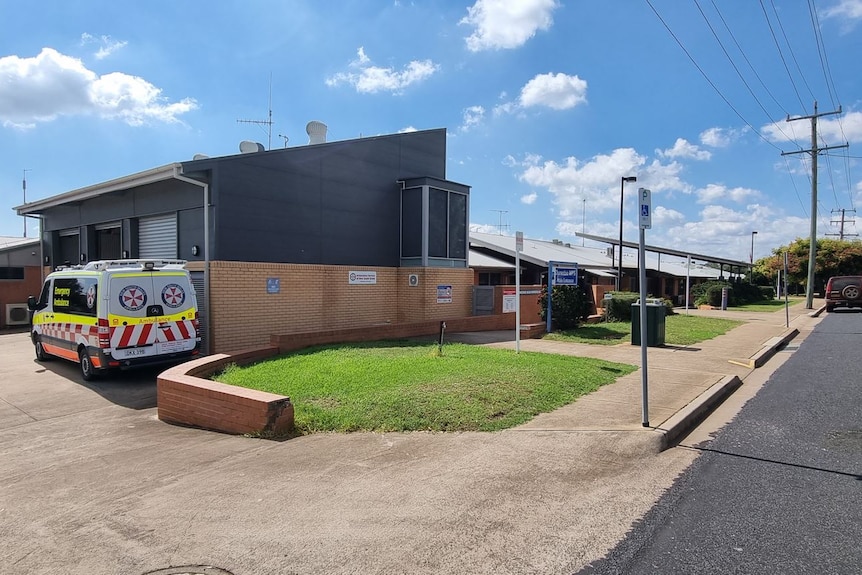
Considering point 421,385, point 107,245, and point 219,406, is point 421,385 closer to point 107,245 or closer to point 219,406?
point 219,406

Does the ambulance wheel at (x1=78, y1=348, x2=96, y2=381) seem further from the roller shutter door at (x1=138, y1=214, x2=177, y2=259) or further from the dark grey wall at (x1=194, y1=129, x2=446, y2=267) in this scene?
the roller shutter door at (x1=138, y1=214, x2=177, y2=259)

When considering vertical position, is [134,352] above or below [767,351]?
above

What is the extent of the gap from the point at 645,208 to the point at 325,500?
4615 millimetres

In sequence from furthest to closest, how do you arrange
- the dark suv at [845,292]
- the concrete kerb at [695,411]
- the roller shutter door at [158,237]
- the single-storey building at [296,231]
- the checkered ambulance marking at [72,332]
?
the dark suv at [845,292], the roller shutter door at [158,237], the single-storey building at [296,231], the checkered ambulance marking at [72,332], the concrete kerb at [695,411]

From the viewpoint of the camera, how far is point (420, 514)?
405cm

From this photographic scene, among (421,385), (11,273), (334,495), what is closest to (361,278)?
(421,385)

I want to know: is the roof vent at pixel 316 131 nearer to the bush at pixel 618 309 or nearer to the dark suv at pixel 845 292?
the bush at pixel 618 309

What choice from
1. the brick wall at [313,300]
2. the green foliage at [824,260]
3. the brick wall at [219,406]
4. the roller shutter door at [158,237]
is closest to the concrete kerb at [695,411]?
the brick wall at [219,406]

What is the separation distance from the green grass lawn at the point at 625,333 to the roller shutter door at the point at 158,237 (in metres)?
10.0

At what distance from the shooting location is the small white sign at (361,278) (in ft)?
49.0

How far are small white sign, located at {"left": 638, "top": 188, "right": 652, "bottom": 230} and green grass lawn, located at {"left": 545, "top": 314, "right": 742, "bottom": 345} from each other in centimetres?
776

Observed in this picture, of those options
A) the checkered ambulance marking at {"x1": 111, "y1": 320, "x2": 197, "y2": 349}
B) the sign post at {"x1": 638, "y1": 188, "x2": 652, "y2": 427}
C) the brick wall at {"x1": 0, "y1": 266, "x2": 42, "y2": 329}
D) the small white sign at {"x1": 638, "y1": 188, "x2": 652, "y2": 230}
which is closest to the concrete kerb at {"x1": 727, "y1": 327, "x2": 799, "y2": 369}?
the sign post at {"x1": 638, "y1": 188, "x2": 652, "y2": 427}

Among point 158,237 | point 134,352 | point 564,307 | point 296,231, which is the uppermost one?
point 296,231

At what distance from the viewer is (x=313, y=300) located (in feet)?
45.5
